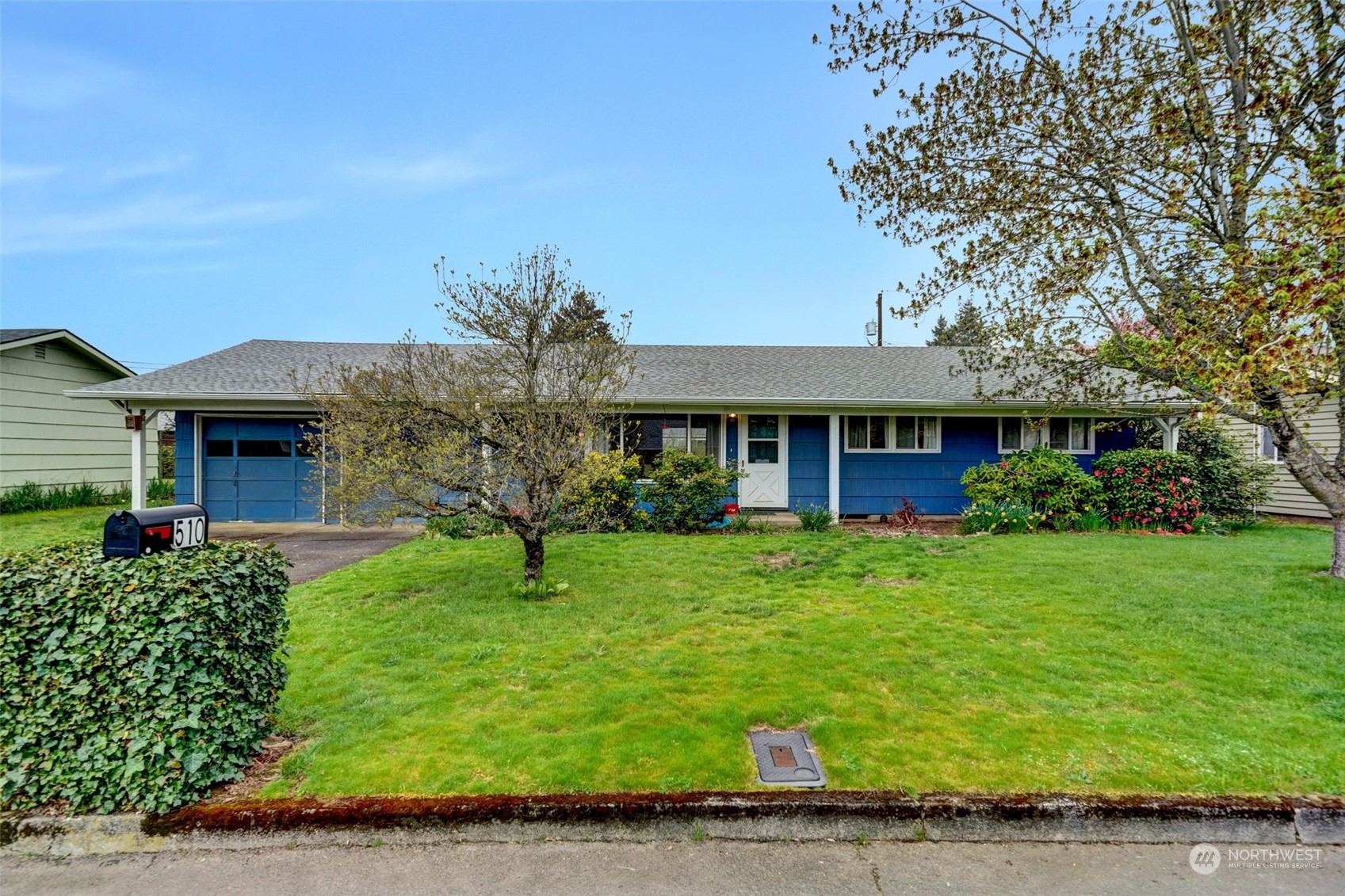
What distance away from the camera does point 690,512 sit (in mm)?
10352

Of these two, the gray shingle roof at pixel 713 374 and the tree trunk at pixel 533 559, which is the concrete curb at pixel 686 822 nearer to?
the tree trunk at pixel 533 559

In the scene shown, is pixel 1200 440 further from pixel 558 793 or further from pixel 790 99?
pixel 558 793

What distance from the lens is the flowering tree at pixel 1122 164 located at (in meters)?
5.69

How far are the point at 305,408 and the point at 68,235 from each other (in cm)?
1923

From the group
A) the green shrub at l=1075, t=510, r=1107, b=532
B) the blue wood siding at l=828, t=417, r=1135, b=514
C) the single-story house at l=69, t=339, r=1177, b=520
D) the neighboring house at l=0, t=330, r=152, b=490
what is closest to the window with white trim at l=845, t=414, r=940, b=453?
the single-story house at l=69, t=339, r=1177, b=520

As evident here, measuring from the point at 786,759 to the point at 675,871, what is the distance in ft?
3.00

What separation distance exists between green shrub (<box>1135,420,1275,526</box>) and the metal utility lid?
1170 cm

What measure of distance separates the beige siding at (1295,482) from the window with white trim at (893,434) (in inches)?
262

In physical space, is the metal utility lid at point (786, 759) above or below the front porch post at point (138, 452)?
below

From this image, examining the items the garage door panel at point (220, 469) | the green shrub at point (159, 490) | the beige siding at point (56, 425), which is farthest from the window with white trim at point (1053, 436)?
the beige siding at point (56, 425)

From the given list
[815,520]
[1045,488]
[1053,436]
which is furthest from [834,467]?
[1053,436]

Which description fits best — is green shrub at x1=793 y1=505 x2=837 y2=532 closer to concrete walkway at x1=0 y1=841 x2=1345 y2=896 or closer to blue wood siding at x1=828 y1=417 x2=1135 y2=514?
blue wood siding at x1=828 y1=417 x2=1135 y2=514

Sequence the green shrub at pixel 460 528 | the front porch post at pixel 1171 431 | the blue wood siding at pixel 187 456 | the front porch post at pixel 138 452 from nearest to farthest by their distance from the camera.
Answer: the green shrub at pixel 460 528
the front porch post at pixel 138 452
the front porch post at pixel 1171 431
the blue wood siding at pixel 187 456

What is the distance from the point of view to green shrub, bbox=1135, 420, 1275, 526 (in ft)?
36.3
